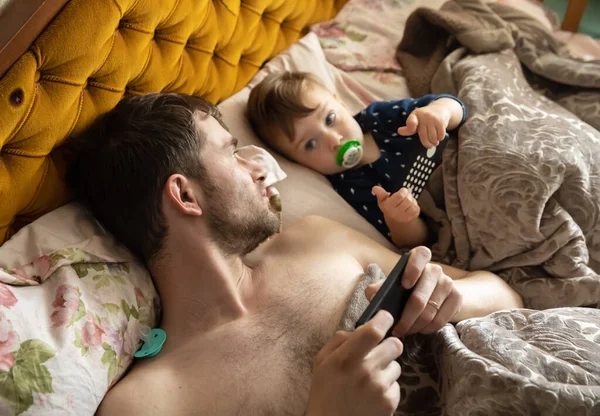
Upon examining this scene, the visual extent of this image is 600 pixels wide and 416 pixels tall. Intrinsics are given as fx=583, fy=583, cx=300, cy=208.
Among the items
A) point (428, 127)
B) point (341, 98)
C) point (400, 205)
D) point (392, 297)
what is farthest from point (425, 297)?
point (341, 98)

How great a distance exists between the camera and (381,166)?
1590 mm

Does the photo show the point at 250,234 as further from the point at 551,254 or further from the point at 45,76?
the point at 551,254

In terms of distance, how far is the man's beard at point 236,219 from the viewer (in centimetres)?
120

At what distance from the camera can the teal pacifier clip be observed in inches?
43.5

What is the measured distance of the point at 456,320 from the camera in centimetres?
118

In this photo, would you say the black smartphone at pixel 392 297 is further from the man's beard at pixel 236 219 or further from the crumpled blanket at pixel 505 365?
the man's beard at pixel 236 219

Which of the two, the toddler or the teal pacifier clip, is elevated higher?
the toddler

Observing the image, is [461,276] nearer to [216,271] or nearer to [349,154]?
[349,154]

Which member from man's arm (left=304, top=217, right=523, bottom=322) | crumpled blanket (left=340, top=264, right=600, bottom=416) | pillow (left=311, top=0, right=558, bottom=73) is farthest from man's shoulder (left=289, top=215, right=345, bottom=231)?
pillow (left=311, top=0, right=558, bottom=73)

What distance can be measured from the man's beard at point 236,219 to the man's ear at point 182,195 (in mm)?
27

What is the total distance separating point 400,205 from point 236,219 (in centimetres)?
39

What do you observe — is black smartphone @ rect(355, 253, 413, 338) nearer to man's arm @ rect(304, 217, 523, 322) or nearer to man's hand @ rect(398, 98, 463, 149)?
man's arm @ rect(304, 217, 523, 322)

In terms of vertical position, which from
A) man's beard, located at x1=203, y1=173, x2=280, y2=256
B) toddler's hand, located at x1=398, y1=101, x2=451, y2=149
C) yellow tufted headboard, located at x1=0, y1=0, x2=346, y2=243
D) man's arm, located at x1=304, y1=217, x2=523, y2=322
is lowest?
man's arm, located at x1=304, y1=217, x2=523, y2=322

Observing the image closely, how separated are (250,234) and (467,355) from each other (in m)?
0.49
